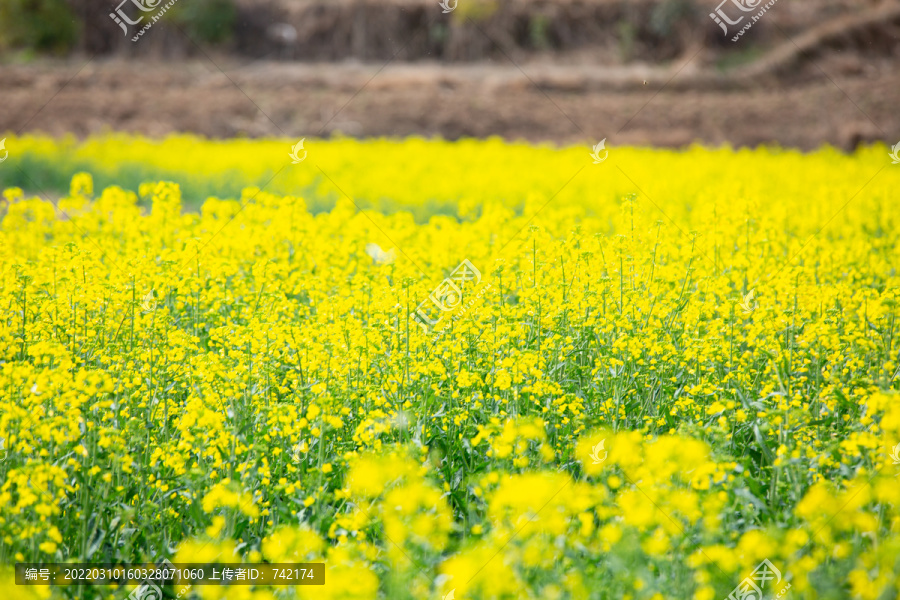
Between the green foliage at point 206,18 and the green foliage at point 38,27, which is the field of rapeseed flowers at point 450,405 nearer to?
the green foliage at point 206,18

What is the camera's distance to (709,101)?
2161cm

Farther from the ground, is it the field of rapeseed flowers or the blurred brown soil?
the blurred brown soil

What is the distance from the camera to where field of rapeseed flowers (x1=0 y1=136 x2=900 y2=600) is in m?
2.71

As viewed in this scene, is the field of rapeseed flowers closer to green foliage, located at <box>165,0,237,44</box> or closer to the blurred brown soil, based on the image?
the blurred brown soil

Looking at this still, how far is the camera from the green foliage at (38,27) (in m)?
33.2

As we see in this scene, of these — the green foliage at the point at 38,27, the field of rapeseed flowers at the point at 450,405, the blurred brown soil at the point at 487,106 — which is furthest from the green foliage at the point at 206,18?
the field of rapeseed flowers at the point at 450,405

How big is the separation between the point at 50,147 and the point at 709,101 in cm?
1708

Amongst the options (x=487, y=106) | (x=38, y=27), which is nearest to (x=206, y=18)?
(x=38, y=27)

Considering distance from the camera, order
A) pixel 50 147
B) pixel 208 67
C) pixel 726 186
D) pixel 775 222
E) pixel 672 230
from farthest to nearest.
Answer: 1. pixel 208 67
2. pixel 50 147
3. pixel 726 186
4. pixel 775 222
5. pixel 672 230

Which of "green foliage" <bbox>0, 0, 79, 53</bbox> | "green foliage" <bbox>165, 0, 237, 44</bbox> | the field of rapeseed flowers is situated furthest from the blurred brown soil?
the field of rapeseed flowers

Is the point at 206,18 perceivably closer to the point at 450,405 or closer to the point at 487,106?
the point at 487,106

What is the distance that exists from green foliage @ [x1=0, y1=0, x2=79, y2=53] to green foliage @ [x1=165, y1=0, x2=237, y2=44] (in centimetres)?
452

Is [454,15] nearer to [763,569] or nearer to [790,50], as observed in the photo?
[790,50]

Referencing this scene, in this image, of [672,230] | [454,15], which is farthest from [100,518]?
[454,15]
